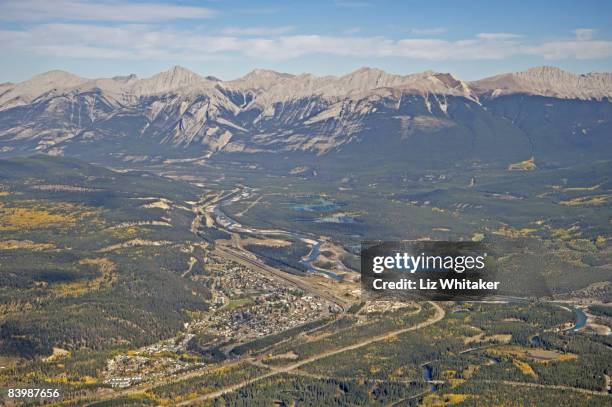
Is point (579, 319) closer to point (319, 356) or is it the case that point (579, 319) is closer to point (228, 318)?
point (319, 356)

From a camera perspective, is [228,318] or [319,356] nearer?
[319,356]

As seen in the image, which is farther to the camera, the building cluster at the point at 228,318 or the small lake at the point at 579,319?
the small lake at the point at 579,319

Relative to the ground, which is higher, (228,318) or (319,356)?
(228,318)

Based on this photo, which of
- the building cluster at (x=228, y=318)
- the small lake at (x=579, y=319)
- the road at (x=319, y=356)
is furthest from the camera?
the small lake at (x=579, y=319)

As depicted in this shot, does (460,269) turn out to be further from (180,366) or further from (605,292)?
(180,366)

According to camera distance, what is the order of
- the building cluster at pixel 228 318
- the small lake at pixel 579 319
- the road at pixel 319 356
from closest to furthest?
1. the road at pixel 319 356
2. the building cluster at pixel 228 318
3. the small lake at pixel 579 319

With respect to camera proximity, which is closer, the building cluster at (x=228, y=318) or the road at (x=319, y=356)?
the road at (x=319, y=356)

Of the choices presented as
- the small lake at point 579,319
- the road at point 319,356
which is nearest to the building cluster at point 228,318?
the road at point 319,356

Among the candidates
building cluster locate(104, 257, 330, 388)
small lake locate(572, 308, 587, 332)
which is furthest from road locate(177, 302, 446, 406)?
small lake locate(572, 308, 587, 332)

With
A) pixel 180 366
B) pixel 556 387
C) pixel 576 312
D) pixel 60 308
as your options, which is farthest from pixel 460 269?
pixel 60 308

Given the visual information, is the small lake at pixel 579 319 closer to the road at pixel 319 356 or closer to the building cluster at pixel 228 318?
the road at pixel 319 356

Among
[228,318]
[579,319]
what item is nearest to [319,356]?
[228,318]
